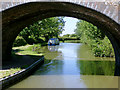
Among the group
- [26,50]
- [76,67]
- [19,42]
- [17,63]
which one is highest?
[19,42]

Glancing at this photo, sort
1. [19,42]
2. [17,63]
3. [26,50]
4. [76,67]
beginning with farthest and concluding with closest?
[19,42] < [26,50] < [76,67] < [17,63]

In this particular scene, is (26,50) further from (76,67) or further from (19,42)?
(76,67)

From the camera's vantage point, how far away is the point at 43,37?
4559 cm

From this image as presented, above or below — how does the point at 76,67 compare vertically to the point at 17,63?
below

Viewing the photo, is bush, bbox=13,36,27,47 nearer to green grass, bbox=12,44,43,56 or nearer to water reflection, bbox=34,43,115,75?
green grass, bbox=12,44,43,56

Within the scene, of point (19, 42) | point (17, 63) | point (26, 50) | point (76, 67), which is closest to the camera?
point (17, 63)

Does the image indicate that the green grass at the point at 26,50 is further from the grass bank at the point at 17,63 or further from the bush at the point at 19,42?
the bush at the point at 19,42

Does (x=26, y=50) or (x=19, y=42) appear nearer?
(x=26, y=50)

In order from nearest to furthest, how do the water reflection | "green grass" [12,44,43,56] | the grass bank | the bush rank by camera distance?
1. the grass bank
2. the water reflection
3. "green grass" [12,44,43,56]
4. the bush

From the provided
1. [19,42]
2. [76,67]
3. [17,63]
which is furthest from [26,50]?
[76,67]

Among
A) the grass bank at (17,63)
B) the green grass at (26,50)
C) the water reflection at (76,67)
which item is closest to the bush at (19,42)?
the green grass at (26,50)

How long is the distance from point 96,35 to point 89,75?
38.8 ft

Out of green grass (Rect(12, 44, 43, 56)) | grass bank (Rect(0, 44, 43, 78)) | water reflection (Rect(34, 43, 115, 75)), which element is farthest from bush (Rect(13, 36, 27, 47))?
water reflection (Rect(34, 43, 115, 75))

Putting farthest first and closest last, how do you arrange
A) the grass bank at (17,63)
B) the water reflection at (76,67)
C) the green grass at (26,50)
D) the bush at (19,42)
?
the bush at (19,42) → the green grass at (26,50) → the water reflection at (76,67) → the grass bank at (17,63)
